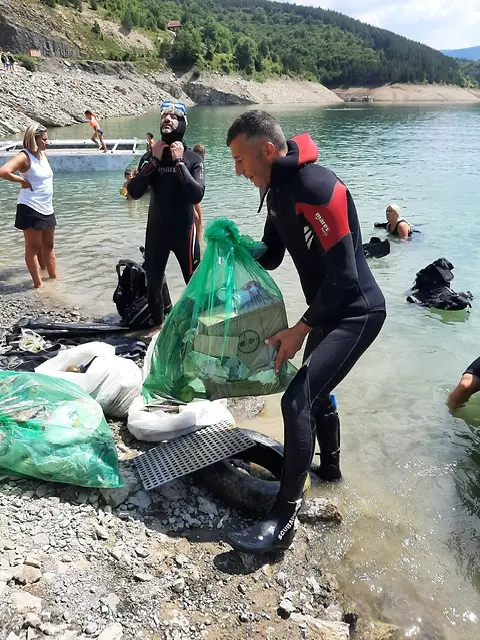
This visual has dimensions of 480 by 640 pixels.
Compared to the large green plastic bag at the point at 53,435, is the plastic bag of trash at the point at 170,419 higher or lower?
→ lower

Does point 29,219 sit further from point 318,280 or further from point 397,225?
point 397,225

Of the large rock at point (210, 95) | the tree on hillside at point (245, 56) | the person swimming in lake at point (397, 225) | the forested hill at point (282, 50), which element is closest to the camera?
the person swimming in lake at point (397, 225)

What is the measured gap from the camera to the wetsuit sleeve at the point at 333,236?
9.04ft

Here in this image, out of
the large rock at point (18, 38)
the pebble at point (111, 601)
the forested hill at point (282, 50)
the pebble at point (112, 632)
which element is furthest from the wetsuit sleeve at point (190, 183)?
the forested hill at point (282, 50)

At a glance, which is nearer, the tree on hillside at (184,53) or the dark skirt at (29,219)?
the dark skirt at (29,219)

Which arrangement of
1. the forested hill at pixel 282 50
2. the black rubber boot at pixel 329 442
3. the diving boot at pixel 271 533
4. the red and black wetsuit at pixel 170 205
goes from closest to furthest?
the diving boot at pixel 271 533
the black rubber boot at pixel 329 442
the red and black wetsuit at pixel 170 205
the forested hill at pixel 282 50

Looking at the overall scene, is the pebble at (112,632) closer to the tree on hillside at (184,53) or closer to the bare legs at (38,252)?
the bare legs at (38,252)

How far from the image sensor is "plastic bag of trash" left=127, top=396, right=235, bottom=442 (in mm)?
3871

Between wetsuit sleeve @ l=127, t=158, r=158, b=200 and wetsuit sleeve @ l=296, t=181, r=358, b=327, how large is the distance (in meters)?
3.00

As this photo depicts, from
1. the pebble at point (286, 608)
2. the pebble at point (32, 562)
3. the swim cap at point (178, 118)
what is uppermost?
the swim cap at point (178, 118)

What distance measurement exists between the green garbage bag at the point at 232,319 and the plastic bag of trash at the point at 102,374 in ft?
3.05

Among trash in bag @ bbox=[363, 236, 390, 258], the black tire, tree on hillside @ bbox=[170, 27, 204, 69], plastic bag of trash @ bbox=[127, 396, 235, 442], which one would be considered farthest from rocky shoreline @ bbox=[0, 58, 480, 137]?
the black tire

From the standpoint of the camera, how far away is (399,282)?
9.12 metres

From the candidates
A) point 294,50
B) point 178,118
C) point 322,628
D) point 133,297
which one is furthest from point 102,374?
point 294,50
